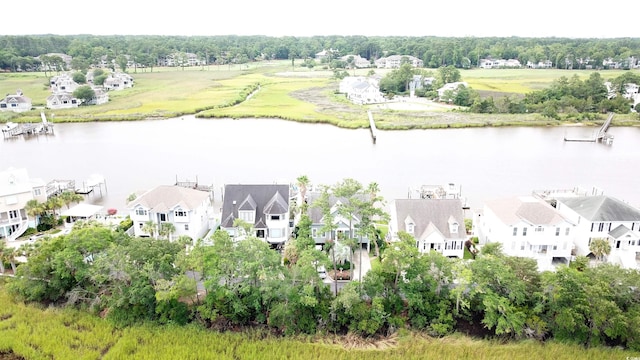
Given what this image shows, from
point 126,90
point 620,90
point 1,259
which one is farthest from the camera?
point 126,90

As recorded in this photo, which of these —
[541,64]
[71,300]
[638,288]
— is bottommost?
[71,300]

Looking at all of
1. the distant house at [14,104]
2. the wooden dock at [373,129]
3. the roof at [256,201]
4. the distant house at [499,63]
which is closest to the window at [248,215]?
the roof at [256,201]

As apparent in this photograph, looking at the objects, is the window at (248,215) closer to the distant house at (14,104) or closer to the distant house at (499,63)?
the distant house at (14,104)

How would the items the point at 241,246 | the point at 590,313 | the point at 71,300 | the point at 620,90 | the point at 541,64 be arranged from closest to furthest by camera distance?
1. the point at 590,313
2. the point at 241,246
3. the point at 71,300
4. the point at 620,90
5. the point at 541,64

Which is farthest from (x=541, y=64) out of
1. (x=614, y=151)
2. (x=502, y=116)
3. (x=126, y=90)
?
(x=126, y=90)

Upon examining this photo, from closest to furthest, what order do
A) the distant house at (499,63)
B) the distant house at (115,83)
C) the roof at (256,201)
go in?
1. the roof at (256,201)
2. the distant house at (115,83)
3. the distant house at (499,63)

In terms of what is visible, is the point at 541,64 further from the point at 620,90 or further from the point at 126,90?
the point at 126,90

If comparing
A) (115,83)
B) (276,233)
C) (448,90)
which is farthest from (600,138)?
(115,83)

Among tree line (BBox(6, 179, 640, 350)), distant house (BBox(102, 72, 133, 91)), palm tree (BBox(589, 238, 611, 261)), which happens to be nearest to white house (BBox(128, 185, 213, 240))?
tree line (BBox(6, 179, 640, 350))
